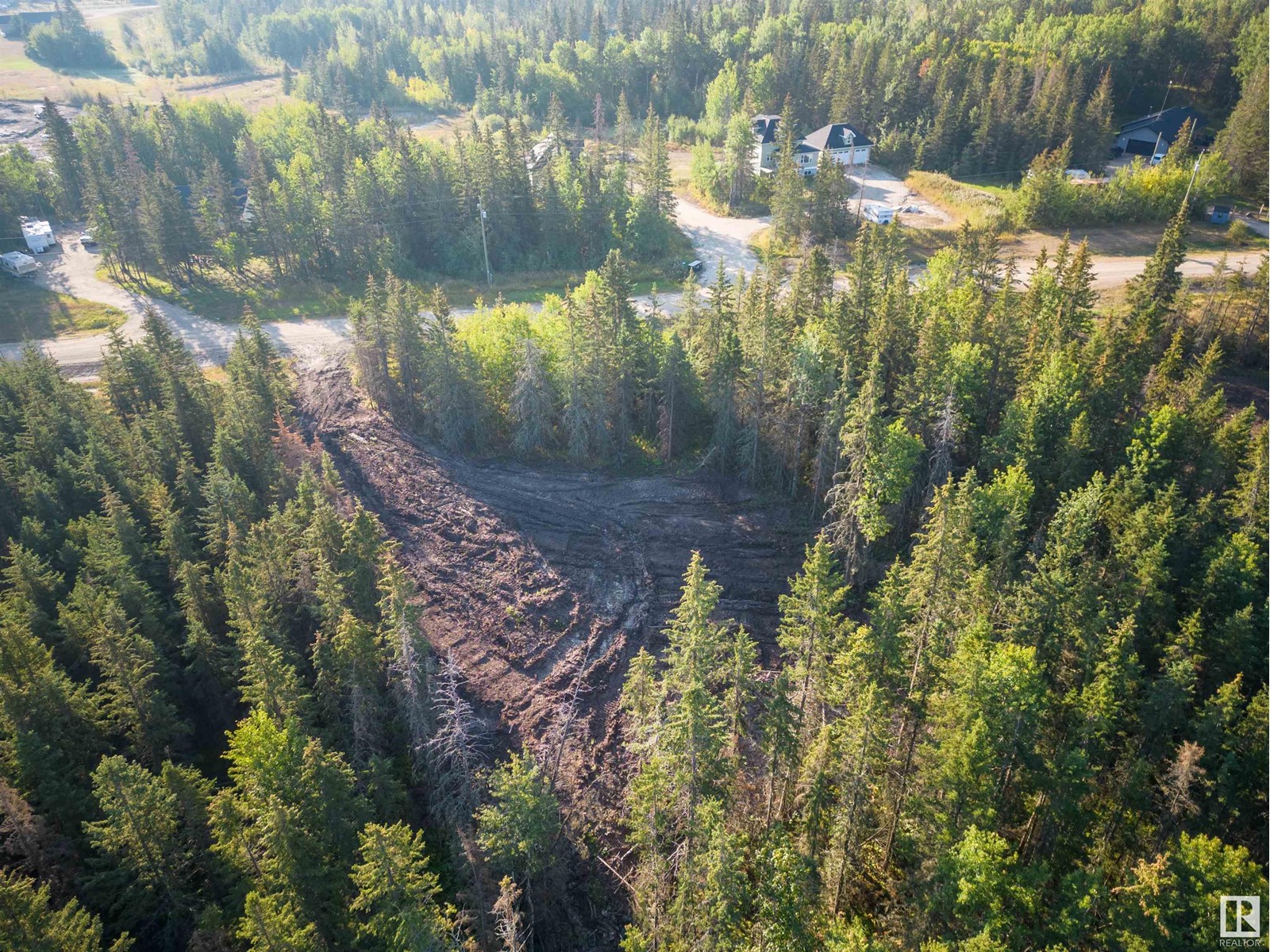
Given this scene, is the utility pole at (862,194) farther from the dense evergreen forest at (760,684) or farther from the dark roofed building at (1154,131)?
the dense evergreen forest at (760,684)

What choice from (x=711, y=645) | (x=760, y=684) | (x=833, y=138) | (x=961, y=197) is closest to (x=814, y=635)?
(x=760, y=684)

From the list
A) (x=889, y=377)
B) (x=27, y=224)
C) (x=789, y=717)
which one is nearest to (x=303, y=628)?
(x=789, y=717)

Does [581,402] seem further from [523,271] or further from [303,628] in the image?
[523,271]

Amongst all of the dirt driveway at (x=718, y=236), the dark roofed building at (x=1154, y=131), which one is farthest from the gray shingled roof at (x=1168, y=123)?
the dirt driveway at (x=718, y=236)

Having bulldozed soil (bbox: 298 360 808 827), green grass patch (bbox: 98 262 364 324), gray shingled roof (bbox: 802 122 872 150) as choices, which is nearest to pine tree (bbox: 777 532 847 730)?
bulldozed soil (bbox: 298 360 808 827)

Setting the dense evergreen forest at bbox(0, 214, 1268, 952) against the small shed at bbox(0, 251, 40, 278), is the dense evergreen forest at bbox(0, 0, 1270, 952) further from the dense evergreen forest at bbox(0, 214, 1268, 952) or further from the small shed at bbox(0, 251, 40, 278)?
the small shed at bbox(0, 251, 40, 278)

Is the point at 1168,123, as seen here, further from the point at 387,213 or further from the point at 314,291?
the point at 314,291
